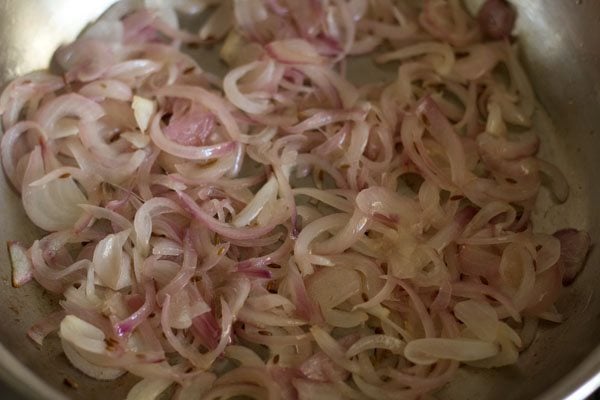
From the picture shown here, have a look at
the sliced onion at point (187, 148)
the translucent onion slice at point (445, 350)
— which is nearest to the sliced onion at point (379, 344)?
the translucent onion slice at point (445, 350)

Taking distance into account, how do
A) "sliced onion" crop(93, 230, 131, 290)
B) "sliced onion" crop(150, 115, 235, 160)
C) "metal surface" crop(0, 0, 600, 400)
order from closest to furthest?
"metal surface" crop(0, 0, 600, 400) < "sliced onion" crop(93, 230, 131, 290) < "sliced onion" crop(150, 115, 235, 160)

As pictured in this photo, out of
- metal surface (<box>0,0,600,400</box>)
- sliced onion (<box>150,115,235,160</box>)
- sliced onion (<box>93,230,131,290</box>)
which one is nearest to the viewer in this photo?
metal surface (<box>0,0,600,400</box>)

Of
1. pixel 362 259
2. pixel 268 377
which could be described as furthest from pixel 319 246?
pixel 268 377

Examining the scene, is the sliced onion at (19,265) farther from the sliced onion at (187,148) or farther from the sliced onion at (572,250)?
the sliced onion at (572,250)

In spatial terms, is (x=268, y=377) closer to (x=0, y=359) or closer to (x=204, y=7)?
(x=0, y=359)

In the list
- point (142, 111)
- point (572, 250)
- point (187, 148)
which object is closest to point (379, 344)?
point (572, 250)

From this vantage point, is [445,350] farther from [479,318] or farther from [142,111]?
[142,111]

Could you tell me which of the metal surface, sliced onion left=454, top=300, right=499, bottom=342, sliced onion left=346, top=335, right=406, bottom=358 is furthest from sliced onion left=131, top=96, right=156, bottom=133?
sliced onion left=454, top=300, right=499, bottom=342

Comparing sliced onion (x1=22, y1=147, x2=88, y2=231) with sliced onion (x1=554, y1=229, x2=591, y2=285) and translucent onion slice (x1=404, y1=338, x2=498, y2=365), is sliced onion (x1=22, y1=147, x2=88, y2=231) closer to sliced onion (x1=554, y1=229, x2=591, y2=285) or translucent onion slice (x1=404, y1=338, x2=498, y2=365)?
translucent onion slice (x1=404, y1=338, x2=498, y2=365)

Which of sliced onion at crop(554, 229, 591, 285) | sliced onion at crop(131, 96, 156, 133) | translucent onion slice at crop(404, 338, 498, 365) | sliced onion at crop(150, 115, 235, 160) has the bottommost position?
sliced onion at crop(554, 229, 591, 285)

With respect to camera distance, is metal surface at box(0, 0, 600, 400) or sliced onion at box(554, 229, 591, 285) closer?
metal surface at box(0, 0, 600, 400)
